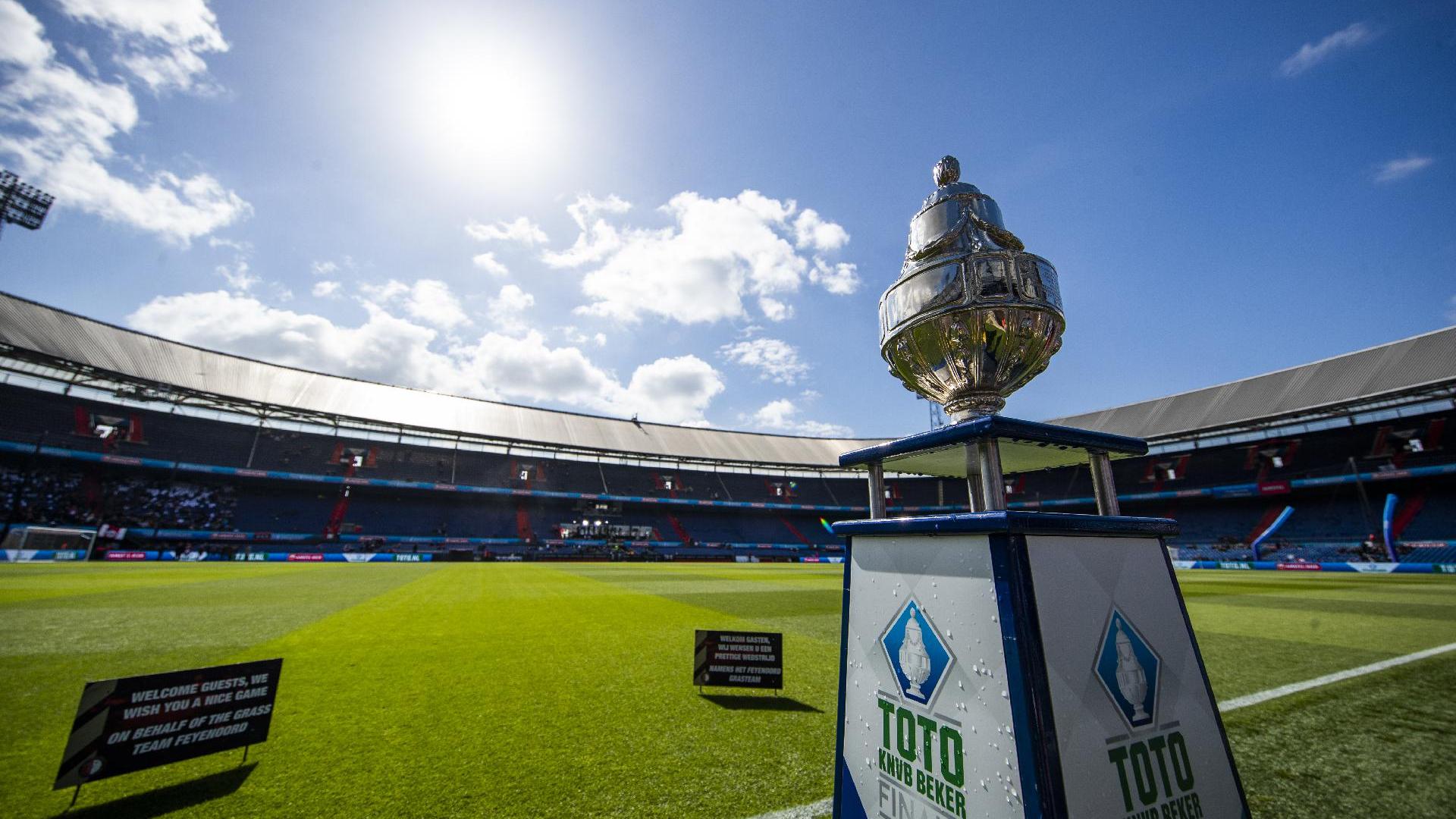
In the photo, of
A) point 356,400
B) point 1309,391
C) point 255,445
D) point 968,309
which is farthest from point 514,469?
point 1309,391

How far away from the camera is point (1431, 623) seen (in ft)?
27.7

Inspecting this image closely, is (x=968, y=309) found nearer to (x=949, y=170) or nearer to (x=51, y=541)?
(x=949, y=170)

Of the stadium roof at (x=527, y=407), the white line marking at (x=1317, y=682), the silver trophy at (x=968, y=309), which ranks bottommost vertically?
the white line marking at (x=1317, y=682)

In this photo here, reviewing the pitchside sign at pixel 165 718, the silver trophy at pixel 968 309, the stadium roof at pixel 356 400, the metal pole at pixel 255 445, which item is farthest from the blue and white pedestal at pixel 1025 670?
the metal pole at pixel 255 445

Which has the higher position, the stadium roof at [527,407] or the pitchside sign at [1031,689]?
the stadium roof at [527,407]

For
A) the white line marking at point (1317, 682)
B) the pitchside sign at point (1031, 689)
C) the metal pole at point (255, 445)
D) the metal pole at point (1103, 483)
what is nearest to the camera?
the pitchside sign at point (1031, 689)

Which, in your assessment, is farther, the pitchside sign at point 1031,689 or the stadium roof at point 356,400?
the stadium roof at point 356,400

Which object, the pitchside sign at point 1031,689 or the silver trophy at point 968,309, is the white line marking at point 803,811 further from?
the silver trophy at point 968,309

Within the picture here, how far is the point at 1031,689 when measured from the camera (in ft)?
4.97

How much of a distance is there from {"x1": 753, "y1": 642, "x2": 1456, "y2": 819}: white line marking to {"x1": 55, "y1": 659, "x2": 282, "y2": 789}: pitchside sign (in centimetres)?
349

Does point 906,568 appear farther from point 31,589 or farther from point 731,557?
point 731,557

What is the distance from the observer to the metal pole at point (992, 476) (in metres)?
1.75

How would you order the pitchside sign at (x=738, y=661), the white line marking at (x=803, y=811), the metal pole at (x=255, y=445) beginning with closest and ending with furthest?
the white line marking at (x=803, y=811), the pitchside sign at (x=738, y=661), the metal pole at (x=255, y=445)

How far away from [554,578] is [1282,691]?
19.0 m
